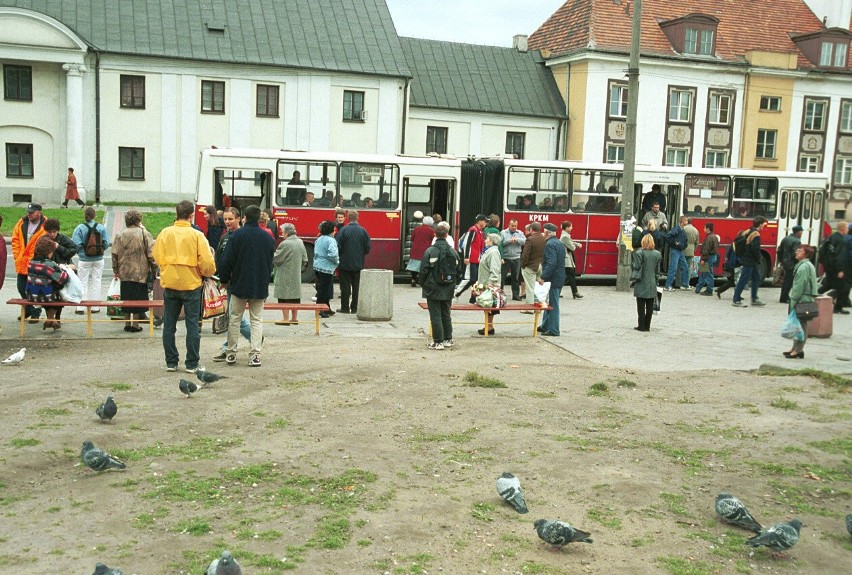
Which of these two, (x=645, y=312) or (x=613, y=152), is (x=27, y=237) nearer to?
(x=645, y=312)

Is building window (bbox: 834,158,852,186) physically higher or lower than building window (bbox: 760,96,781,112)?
lower

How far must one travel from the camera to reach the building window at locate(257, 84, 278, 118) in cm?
4216

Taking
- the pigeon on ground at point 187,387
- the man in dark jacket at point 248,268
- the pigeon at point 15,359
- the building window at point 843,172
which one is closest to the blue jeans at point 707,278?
the man in dark jacket at point 248,268

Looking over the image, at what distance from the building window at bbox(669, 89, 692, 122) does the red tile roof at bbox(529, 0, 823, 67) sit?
2189 millimetres

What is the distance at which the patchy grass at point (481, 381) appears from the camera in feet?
36.3

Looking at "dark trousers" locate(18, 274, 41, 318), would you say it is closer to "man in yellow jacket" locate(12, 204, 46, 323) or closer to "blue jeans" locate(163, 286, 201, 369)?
"man in yellow jacket" locate(12, 204, 46, 323)

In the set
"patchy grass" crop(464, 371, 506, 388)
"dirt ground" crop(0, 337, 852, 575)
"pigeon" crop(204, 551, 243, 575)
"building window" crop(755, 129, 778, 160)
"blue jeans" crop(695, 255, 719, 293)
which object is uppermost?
"building window" crop(755, 129, 778, 160)

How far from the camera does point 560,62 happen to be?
159 ft

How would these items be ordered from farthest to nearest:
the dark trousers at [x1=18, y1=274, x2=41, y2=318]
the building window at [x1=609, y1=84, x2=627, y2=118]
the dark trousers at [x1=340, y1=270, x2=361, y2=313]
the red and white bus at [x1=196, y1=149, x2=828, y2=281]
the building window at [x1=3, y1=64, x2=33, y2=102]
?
the building window at [x1=609, y1=84, x2=627, y2=118] → the building window at [x1=3, y1=64, x2=33, y2=102] → the red and white bus at [x1=196, y1=149, x2=828, y2=281] → the dark trousers at [x1=340, y1=270, x2=361, y2=313] → the dark trousers at [x1=18, y1=274, x2=41, y2=318]

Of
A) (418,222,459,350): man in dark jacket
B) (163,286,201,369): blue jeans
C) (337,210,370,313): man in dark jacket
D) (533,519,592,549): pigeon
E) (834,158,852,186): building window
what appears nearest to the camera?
(533,519,592,549): pigeon

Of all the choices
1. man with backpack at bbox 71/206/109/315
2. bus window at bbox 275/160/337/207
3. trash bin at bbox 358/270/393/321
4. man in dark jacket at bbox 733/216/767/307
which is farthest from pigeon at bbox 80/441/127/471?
man in dark jacket at bbox 733/216/767/307

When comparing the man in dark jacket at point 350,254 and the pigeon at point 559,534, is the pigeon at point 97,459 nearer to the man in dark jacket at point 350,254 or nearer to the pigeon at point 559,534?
the pigeon at point 559,534

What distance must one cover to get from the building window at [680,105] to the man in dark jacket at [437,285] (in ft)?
122

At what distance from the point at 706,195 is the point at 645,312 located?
1059 cm
